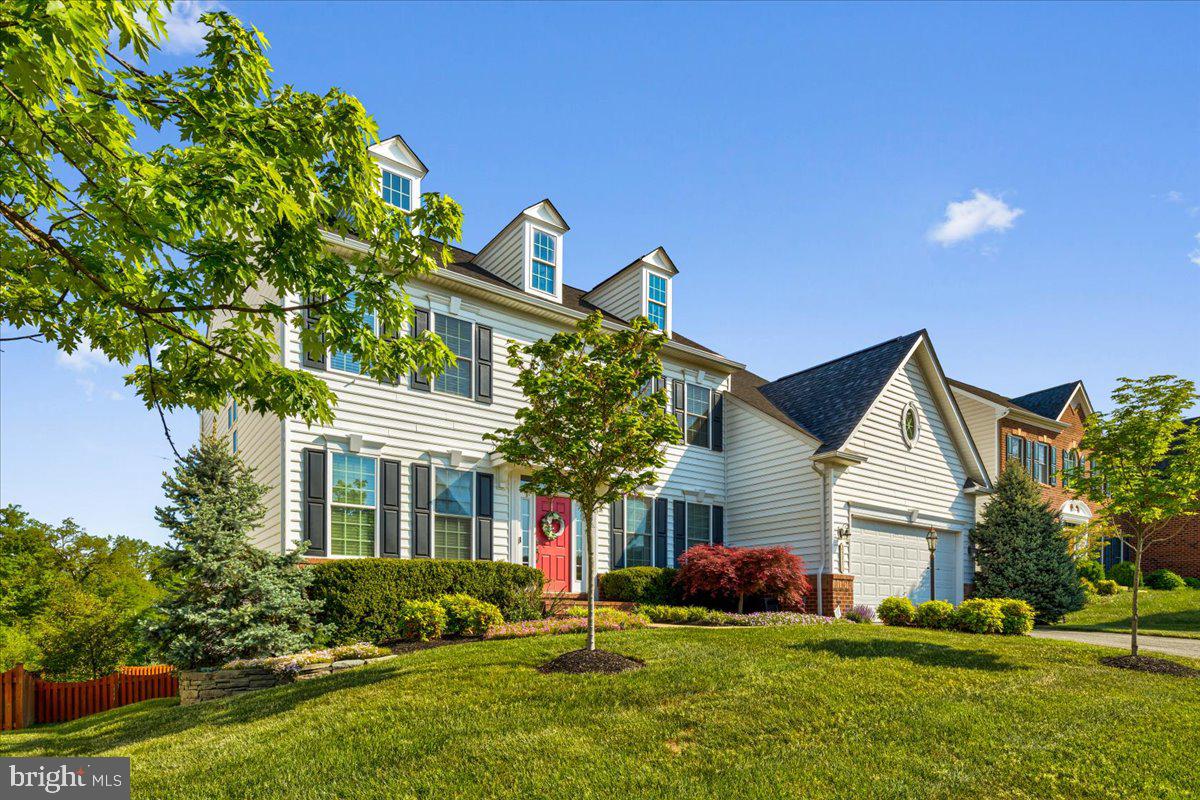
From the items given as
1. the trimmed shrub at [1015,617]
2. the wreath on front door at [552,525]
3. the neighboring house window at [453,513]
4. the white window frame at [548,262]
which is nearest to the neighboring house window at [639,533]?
the wreath on front door at [552,525]

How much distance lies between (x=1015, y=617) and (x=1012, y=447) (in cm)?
1521

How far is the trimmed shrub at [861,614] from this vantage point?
59.0ft

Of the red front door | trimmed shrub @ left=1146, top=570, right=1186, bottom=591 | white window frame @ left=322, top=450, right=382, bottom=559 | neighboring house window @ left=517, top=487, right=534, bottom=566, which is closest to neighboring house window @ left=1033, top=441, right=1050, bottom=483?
trimmed shrub @ left=1146, top=570, right=1186, bottom=591

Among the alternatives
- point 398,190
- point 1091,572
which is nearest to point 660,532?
point 398,190

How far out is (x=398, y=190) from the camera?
57.3ft

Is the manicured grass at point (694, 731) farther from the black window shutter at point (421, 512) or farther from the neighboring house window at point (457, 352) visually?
the neighboring house window at point (457, 352)

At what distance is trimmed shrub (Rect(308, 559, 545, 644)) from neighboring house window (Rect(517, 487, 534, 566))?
1485mm

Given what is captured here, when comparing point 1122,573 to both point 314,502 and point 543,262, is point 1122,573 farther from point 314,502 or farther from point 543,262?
point 314,502

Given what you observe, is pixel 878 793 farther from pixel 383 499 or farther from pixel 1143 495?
pixel 383 499

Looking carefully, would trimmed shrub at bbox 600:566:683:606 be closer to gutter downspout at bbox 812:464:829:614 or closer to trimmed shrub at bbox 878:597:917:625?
gutter downspout at bbox 812:464:829:614

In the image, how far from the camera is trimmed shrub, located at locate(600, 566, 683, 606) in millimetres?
18641

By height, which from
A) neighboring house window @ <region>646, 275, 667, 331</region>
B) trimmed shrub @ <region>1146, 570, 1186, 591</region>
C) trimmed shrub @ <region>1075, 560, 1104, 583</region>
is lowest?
trimmed shrub @ <region>1146, 570, 1186, 591</region>

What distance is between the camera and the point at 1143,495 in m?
12.0

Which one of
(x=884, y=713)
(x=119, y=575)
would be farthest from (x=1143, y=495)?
(x=119, y=575)
